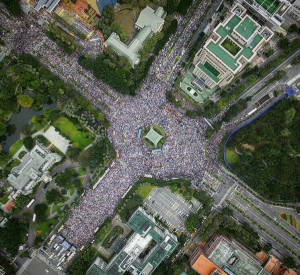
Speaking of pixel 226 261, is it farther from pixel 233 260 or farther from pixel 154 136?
pixel 154 136

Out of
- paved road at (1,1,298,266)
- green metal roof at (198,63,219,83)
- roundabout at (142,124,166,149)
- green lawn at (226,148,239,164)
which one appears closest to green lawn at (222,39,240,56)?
green metal roof at (198,63,219,83)

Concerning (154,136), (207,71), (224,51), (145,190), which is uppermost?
(224,51)

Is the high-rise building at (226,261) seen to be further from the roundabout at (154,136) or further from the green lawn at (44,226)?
the green lawn at (44,226)

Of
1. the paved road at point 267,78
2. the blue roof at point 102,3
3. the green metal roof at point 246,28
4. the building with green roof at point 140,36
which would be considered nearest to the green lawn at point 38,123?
the building with green roof at point 140,36

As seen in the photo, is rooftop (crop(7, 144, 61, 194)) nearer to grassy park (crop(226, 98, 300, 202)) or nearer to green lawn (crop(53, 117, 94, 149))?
green lawn (crop(53, 117, 94, 149))

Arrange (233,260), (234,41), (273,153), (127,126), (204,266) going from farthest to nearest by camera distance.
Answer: (127,126) < (273,153) < (204,266) < (233,260) < (234,41)

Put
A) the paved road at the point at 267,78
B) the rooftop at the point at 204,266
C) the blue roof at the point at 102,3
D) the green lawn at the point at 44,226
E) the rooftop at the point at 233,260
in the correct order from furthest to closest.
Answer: the paved road at the point at 267,78 < the green lawn at the point at 44,226 < the blue roof at the point at 102,3 < the rooftop at the point at 204,266 < the rooftop at the point at 233,260

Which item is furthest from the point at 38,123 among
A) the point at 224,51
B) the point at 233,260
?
the point at 233,260
